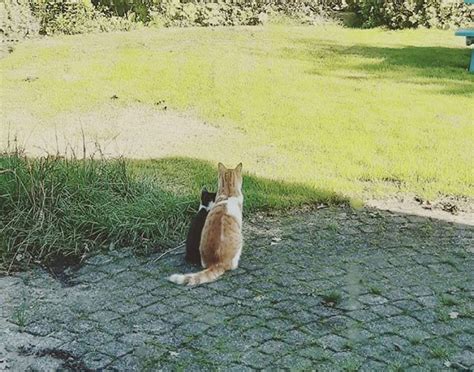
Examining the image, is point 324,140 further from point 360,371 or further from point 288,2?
point 288,2

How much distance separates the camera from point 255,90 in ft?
Result: 33.3

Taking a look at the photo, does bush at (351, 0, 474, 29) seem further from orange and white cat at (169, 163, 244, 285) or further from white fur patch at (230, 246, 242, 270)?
white fur patch at (230, 246, 242, 270)

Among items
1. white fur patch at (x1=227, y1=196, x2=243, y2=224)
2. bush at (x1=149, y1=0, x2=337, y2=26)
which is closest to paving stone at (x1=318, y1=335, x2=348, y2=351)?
white fur patch at (x1=227, y1=196, x2=243, y2=224)

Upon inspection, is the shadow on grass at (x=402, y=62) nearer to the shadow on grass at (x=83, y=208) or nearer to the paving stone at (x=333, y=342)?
the shadow on grass at (x=83, y=208)

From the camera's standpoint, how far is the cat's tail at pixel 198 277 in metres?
4.80

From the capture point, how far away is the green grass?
738 cm

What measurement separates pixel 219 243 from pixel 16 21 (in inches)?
409

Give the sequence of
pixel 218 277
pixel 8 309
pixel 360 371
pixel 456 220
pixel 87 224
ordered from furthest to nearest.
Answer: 1. pixel 456 220
2. pixel 87 224
3. pixel 218 277
4. pixel 8 309
5. pixel 360 371

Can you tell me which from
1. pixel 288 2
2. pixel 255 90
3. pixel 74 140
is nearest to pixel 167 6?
pixel 288 2

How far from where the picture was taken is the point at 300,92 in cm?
1007

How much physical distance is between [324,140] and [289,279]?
3.50 m

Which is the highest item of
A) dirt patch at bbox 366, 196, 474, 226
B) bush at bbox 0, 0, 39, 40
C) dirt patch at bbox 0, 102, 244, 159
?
bush at bbox 0, 0, 39, 40

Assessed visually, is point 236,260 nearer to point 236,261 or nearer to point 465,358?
point 236,261

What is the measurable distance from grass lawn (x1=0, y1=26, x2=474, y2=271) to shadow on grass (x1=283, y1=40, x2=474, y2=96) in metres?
0.03
